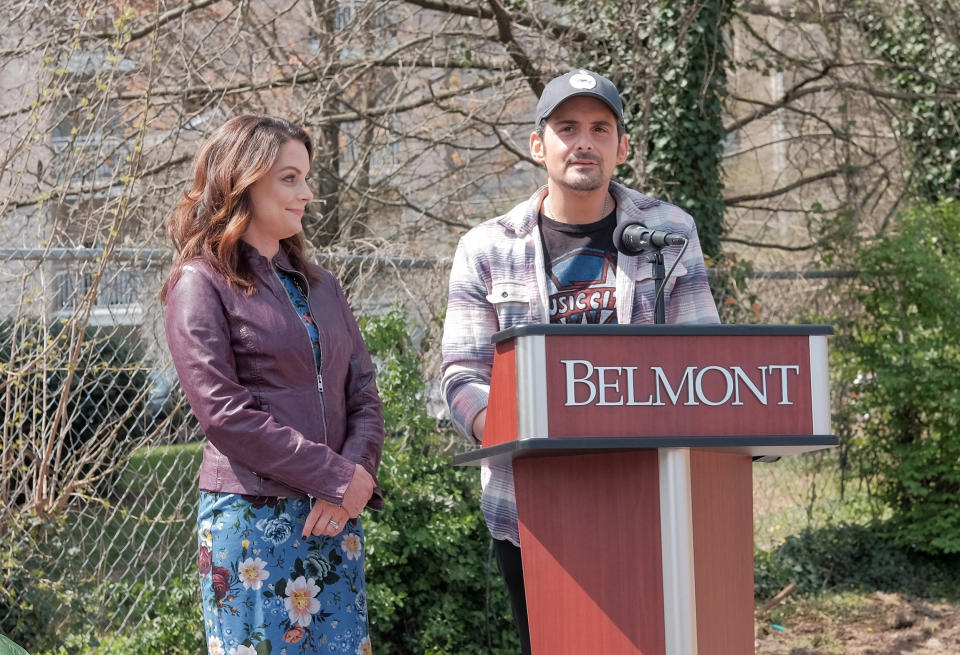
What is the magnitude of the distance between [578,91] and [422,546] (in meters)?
2.26

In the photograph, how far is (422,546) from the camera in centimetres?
Answer: 448

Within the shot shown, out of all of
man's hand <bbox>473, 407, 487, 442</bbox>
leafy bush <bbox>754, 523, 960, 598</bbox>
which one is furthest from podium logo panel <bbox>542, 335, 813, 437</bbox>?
leafy bush <bbox>754, 523, 960, 598</bbox>

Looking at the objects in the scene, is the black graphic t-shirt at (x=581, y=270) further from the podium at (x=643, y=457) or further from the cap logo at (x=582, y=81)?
the podium at (x=643, y=457)

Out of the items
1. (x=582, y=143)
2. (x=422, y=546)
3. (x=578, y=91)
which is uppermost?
(x=578, y=91)

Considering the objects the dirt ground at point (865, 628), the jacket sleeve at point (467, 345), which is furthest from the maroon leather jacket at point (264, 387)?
the dirt ground at point (865, 628)

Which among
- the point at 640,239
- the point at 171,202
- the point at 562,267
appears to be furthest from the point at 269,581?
the point at 171,202

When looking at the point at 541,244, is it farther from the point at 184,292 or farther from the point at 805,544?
the point at 805,544

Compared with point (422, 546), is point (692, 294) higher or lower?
higher

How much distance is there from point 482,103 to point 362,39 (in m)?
0.91

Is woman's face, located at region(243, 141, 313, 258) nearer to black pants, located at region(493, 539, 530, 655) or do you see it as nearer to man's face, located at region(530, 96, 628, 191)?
man's face, located at region(530, 96, 628, 191)

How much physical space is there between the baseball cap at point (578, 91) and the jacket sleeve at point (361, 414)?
789 mm

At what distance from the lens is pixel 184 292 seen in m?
2.74

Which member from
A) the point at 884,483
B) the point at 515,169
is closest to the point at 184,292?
the point at 884,483

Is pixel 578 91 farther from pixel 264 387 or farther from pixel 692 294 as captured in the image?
pixel 264 387
